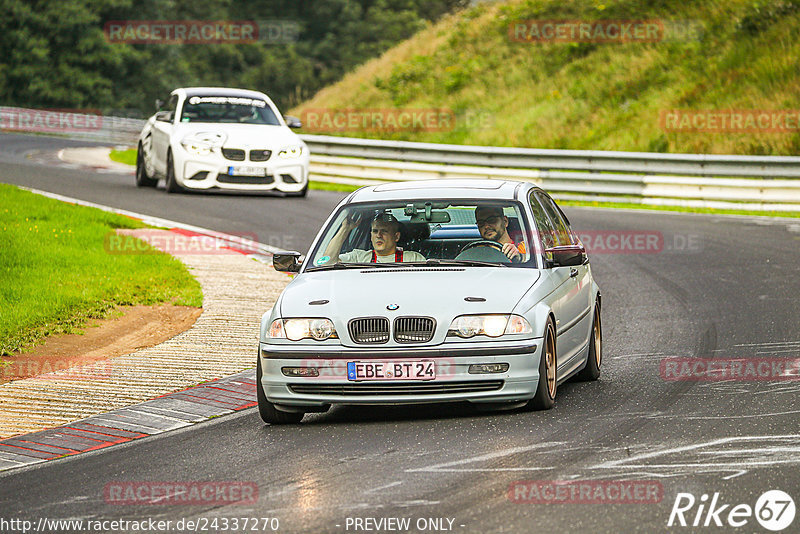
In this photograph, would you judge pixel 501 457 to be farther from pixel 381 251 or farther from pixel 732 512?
pixel 381 251

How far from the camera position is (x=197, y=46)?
246ft

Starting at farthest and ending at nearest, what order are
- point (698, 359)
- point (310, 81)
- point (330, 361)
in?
1. point (310, 81)
2. point (698, 359)
3. point (330, 361)

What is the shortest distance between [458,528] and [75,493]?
86.9 inches

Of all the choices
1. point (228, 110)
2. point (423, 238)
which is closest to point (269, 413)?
point (423, 238)

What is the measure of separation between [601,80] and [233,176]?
610 inches

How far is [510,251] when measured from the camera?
8.91m

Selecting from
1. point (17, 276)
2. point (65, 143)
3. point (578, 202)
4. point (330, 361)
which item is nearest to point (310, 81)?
point (65, 143)

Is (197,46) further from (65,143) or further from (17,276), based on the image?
(17,276)

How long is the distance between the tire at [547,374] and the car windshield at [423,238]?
71 cm

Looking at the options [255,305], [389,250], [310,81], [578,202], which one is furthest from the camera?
[310,81]

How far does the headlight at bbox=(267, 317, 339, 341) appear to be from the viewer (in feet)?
26.0

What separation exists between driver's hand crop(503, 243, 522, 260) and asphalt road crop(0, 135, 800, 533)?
103 centimetres

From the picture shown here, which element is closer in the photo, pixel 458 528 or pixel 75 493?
pixel 458 528
